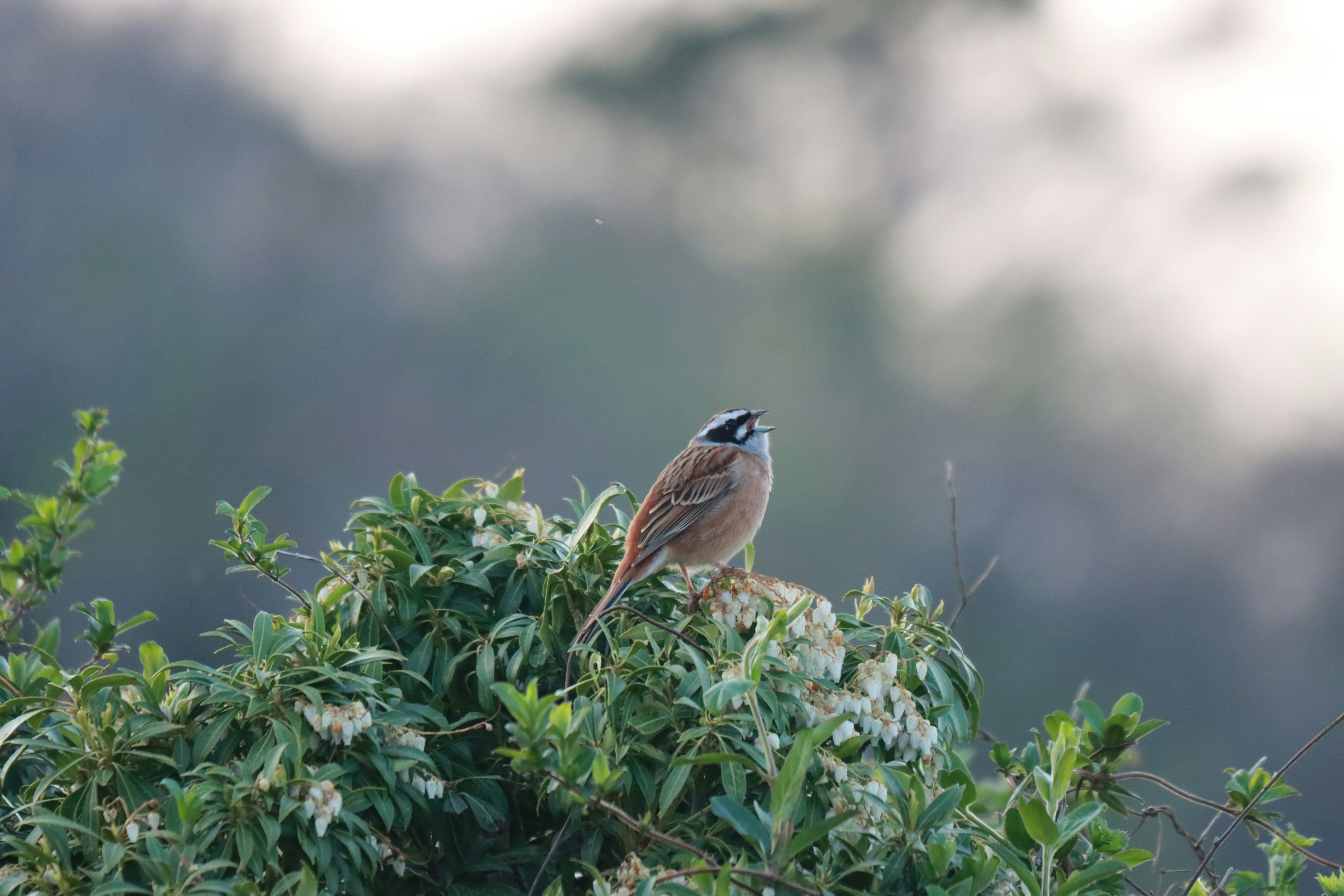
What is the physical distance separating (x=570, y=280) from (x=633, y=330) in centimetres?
337

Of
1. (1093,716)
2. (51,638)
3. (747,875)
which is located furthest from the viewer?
(51,638)

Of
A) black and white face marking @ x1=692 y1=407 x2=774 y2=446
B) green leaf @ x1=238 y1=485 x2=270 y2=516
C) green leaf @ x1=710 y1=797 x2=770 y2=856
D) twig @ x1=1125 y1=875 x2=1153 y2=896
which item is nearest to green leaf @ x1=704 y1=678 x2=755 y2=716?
green leaf @ x1=710 y1=797 x2=770 y2=856

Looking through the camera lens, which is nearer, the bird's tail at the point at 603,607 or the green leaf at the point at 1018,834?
the green leaf at the point at 1018,834

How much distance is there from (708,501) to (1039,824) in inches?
90.4

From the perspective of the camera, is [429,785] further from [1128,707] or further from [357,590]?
[1128,707]

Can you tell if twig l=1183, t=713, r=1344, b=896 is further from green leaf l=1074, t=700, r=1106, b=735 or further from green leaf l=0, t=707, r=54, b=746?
green leaf l=0, t=707, r=54, b=746

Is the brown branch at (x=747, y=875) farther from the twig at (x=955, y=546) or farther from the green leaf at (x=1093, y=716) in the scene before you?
the green leaf at (x=1093, y=716)

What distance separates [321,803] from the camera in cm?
220

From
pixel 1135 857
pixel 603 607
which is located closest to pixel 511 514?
pixel 603 607

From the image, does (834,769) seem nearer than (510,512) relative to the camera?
Yes

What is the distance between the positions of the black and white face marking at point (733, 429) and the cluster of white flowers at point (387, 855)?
283 cm

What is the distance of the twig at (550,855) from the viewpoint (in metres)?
2.25

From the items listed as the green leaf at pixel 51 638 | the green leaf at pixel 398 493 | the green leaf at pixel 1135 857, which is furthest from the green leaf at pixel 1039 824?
the green leaf at pixel 51 638

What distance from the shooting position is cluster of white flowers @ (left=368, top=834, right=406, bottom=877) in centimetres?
230
